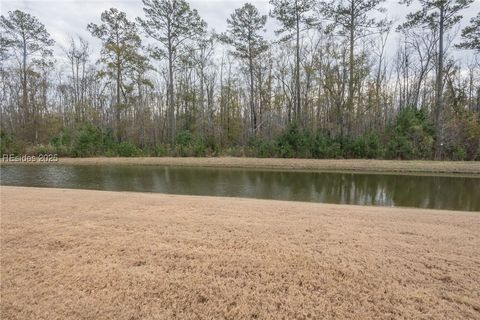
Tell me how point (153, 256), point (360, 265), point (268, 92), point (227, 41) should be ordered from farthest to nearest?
point (268, 92), point (227, 41), point (153, 256), point (360, 265)

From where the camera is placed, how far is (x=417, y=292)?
7.34ft

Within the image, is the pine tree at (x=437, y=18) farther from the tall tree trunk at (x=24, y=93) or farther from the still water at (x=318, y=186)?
the tall tree trunk at (x=24, y=93)

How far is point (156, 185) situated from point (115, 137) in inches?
759

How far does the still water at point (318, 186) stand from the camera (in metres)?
8.52

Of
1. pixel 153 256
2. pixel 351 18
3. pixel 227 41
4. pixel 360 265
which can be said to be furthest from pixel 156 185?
pixel 351 18

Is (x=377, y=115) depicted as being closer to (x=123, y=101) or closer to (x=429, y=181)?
(x=429, y=181)

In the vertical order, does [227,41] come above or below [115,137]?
above

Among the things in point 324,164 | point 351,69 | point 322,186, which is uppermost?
point 351,69

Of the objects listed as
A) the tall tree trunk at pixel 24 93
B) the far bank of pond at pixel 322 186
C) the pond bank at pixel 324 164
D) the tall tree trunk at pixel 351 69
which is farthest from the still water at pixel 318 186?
the tall tree trunk at pixel 24 93

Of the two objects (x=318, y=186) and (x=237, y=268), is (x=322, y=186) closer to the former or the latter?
(x=318, y=186)

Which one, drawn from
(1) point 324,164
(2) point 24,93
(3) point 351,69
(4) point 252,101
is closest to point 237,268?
(1) point 324,164

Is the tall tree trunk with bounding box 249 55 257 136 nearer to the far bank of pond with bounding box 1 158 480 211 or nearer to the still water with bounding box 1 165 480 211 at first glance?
the far bank of pond with bounding box 1 158 480 211

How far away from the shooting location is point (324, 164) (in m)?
16.1

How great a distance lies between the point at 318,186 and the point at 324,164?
5.69m
